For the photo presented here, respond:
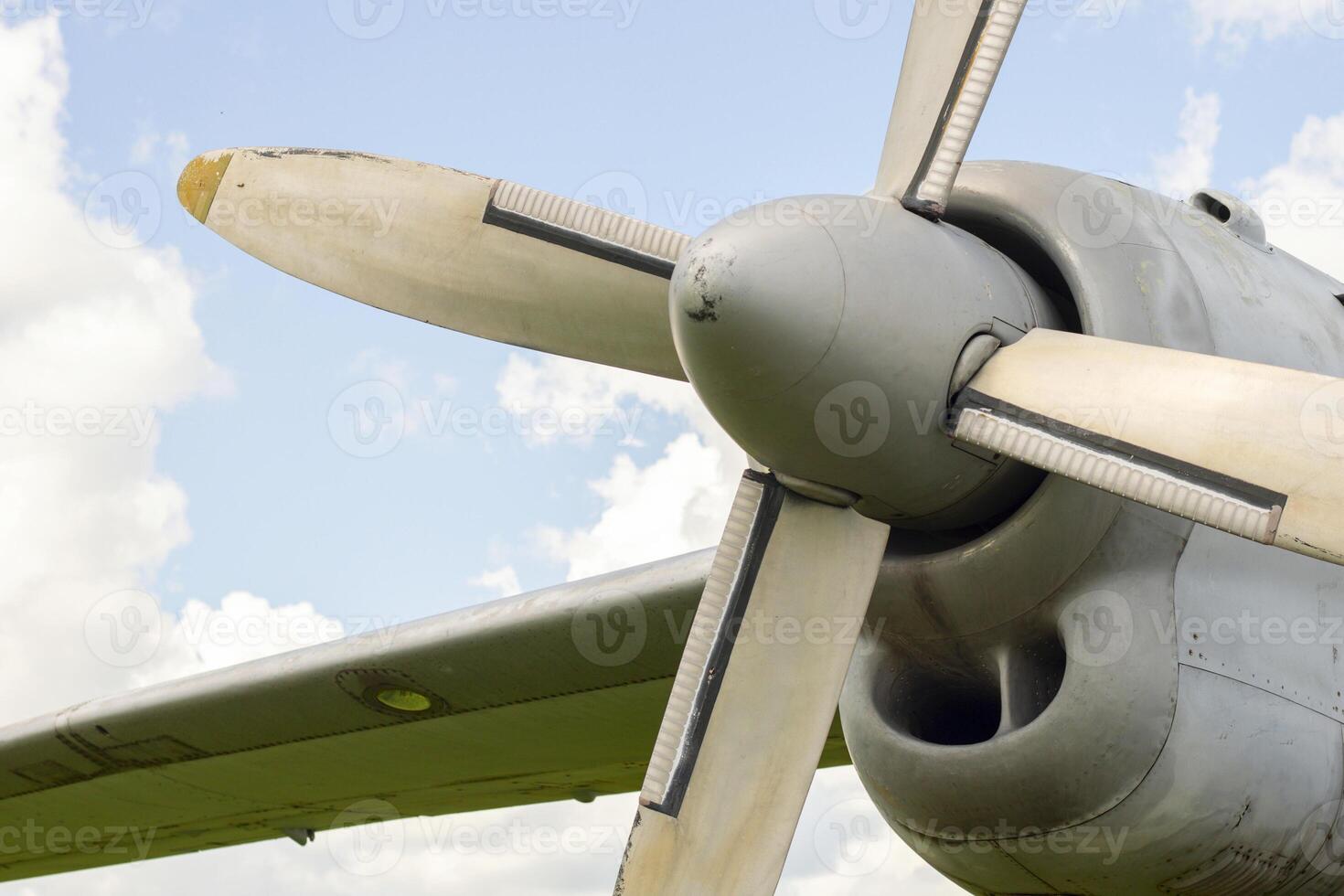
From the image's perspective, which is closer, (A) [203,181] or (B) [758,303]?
(B) [758,303]

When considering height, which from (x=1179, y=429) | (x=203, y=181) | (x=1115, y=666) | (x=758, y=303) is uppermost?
(x=203, y=181)

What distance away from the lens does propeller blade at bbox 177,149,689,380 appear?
4750mm

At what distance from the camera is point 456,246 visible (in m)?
5.06

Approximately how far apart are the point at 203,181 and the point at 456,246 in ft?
4.18

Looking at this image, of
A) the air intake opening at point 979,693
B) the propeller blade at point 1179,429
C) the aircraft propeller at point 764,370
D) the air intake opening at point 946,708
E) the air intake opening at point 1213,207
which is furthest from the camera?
the air intake opening at point 1213,207

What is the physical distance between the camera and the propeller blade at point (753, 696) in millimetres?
4168

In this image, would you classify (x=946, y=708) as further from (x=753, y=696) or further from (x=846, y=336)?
(x=846, y=336)

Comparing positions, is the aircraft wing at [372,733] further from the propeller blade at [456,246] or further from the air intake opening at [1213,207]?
the air intake opening at [1213,207]

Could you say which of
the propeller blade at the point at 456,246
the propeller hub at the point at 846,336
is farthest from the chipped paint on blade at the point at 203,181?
the propeller hub at the point at 846,336

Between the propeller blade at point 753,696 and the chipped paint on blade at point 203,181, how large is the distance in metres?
2.60

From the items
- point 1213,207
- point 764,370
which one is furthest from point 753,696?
point 1213,207

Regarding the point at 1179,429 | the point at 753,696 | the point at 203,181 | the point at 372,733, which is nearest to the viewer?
the point at 1179,429

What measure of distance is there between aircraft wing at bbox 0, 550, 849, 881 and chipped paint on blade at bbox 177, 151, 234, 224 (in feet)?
7.85

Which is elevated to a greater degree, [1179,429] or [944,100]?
[944,100]
